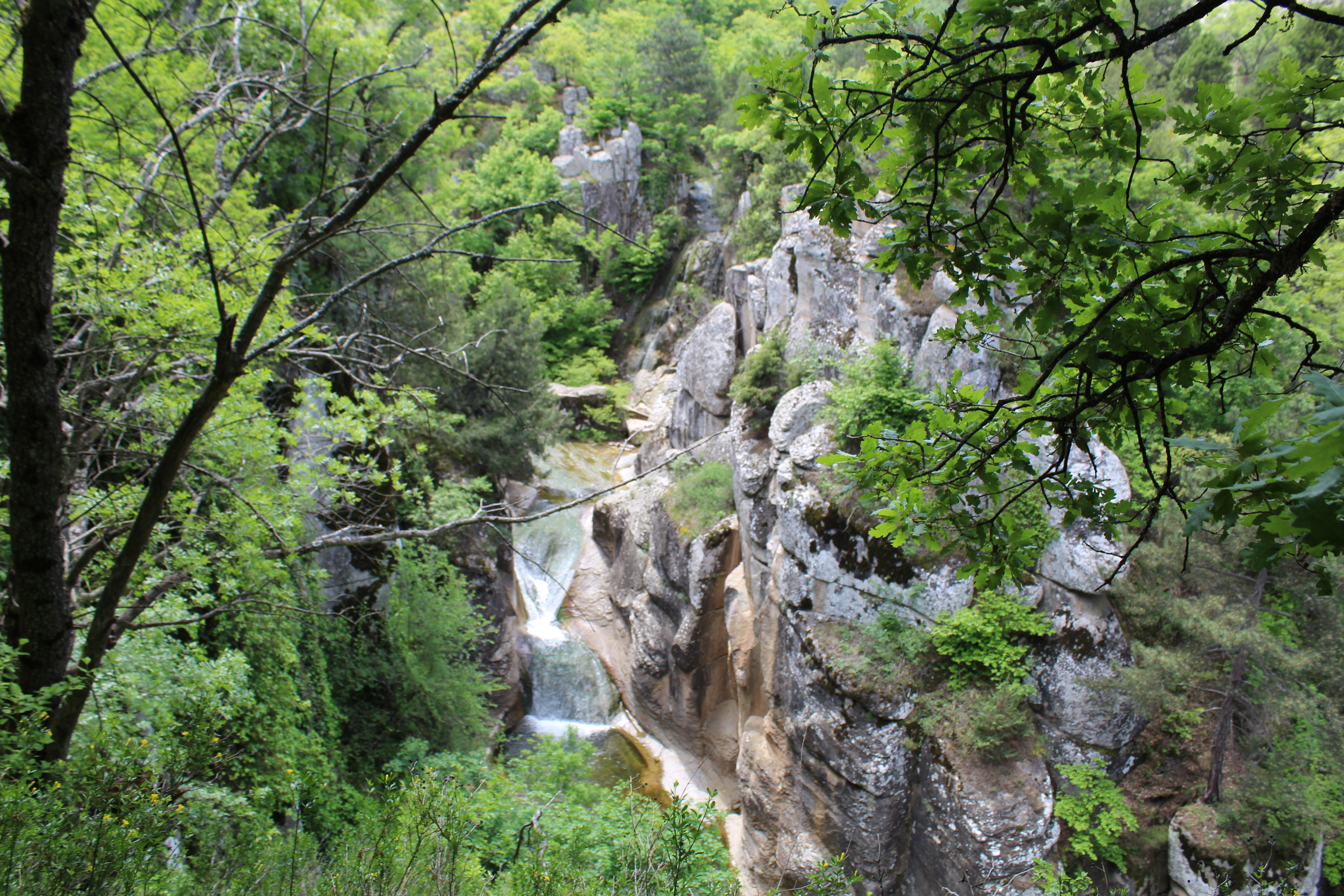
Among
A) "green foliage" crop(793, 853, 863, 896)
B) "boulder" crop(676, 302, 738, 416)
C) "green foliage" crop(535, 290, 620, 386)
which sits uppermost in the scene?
"green foliage" crop(535, 290, 620, 386)

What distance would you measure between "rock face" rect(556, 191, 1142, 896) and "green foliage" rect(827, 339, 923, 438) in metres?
0.41

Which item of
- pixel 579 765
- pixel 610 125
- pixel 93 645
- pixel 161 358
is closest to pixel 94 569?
pixel 161 358

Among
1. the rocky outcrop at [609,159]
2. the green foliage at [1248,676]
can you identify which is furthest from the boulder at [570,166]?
the green foliage at [1248,676]

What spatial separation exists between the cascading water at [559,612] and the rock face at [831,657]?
0.87m

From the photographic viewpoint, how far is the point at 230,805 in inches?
149

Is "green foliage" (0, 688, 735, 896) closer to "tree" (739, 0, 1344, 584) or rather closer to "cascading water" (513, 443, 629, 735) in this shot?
"tree" (739, 0, 1344, 584)

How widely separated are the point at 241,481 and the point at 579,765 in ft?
18.1

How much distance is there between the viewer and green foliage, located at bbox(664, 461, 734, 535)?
11.5 m

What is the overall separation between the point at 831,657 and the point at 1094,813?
3.20 meters

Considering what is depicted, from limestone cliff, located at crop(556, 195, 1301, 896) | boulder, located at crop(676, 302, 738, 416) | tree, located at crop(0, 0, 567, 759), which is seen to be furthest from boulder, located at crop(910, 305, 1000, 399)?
tree, located at crop(0, 0, 567, 759)

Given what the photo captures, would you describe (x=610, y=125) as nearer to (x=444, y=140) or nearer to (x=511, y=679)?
(x=444, y=140)

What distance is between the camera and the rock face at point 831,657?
7293mm

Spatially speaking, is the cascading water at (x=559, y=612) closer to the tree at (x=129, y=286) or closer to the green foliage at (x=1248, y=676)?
the tree at (x=129, y=286)

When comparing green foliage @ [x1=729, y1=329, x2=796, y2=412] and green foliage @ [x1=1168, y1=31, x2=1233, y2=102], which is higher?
green foliage @ [x1=1168, y1=31, x2=1233, y2=102]
